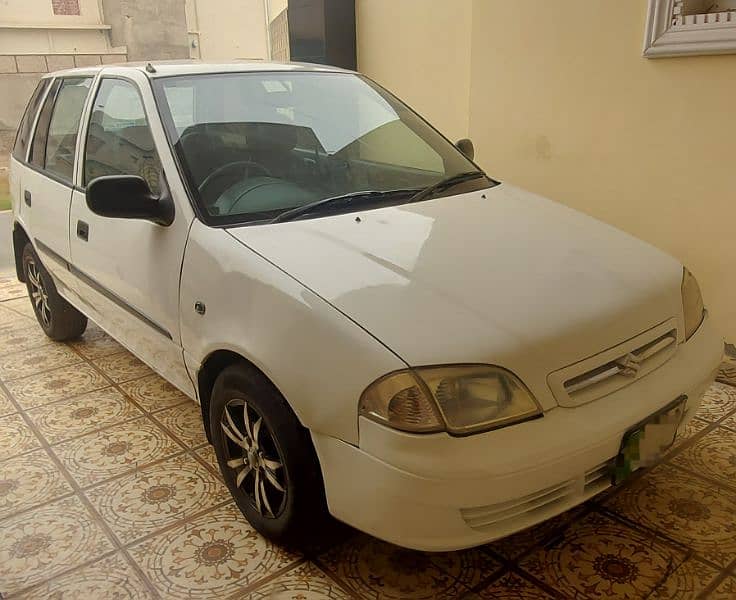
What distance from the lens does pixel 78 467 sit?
250cm

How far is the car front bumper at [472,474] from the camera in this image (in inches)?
57.6

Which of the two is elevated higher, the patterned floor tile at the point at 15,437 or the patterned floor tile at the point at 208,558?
the patterned floor tile at the point at 208,558

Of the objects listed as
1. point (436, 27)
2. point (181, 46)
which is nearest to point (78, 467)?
point (436, 27)

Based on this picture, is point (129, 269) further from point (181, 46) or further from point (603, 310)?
point (181, 46)

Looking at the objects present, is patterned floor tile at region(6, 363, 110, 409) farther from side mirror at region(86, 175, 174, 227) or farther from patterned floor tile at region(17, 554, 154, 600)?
side mirror at region(86, 175, 174, 227)

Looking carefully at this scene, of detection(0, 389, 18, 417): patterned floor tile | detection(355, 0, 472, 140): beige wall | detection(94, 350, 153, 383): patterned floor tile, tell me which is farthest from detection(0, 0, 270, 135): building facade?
detection(0, 389, 18, 417): patterned floor tile

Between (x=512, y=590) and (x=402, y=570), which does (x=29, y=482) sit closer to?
(x=402, y=570)

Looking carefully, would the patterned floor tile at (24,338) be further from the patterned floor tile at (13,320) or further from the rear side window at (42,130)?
the rear side window at (42,130)

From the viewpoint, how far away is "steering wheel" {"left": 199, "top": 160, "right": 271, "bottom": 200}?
2.11 metres

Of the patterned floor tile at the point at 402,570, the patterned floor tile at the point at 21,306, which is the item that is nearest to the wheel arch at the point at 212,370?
the patterned floor tile at the point at 402,570

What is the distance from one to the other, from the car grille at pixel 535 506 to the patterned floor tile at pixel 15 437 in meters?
1.97

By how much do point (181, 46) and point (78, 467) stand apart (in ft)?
34.3

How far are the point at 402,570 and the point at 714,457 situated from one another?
131 centimetres

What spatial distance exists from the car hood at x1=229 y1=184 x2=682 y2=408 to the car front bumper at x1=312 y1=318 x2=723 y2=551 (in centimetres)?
15
